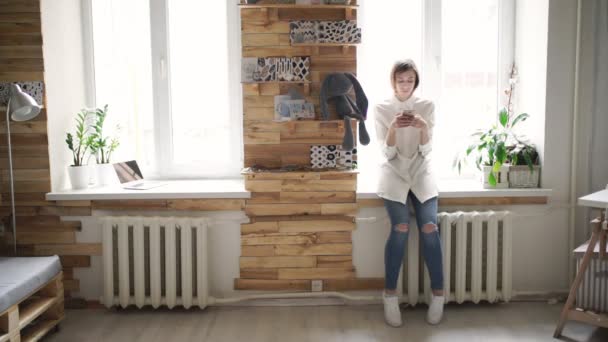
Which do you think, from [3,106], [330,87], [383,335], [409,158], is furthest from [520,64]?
[3,106]

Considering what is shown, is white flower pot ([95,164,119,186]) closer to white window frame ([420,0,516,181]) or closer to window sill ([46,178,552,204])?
window sill ([46,178,552,204])

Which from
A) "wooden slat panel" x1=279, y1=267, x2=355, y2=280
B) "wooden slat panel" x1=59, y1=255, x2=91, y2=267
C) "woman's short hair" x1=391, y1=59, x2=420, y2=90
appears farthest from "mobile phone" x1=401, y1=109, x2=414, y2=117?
"wooden slat panel" x1=59, y1=255, x2=91, y2=267

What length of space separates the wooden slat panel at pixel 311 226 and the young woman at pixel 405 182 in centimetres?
29

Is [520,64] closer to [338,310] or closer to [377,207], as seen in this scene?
[377,207]

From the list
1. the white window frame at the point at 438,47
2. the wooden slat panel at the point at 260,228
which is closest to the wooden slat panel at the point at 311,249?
the wooden slat panel at the point at 260,228

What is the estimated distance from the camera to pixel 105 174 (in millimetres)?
2906

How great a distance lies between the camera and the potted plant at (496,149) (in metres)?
2.74

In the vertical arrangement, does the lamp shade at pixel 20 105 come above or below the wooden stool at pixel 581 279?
above

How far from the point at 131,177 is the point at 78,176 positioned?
0.30 meters

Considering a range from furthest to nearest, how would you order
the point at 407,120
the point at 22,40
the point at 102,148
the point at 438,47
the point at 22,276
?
the point at 438,47, the point at 102,148, the point at 22,40, the point at 407,120, the point at 22,276

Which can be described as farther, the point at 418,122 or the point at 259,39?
the point at 259,39

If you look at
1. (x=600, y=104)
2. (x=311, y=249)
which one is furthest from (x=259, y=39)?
(x=600, y=104)

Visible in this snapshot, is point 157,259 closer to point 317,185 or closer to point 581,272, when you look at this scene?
point 317,185

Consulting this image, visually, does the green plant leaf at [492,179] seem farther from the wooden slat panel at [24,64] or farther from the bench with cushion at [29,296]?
the wooden slat panel at [24,64]
